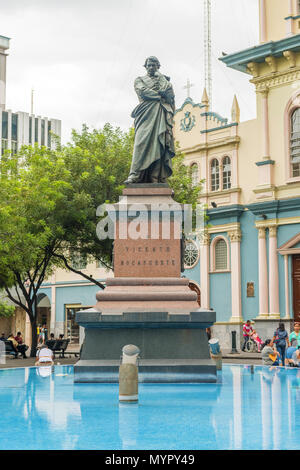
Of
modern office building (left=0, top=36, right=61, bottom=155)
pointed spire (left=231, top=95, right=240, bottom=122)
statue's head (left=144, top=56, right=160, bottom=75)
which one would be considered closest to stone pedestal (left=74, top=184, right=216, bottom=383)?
statue's head (left=144, top=56, right=160, bottom=75)

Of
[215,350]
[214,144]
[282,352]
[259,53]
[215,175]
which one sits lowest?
[282,352]

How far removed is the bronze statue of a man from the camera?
46.0 feet

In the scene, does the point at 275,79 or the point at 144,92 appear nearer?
the point at 144,92

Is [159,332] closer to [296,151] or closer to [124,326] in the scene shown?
[124,326]

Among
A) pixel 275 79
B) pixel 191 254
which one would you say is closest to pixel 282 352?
pixel 275 79

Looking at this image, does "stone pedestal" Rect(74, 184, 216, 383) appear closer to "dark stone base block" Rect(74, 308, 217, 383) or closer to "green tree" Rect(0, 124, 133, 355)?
"dark stone base block" Rect(74, 308, 217, 383)

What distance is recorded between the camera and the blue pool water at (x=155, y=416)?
6.19 meters

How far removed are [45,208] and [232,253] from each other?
14167mm

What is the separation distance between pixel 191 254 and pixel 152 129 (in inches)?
885

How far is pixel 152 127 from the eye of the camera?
14039 mm

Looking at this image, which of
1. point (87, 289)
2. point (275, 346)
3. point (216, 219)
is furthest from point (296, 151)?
point (87, 289)

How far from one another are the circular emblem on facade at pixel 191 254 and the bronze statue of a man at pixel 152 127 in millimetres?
21766

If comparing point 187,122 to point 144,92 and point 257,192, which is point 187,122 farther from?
point 144,92

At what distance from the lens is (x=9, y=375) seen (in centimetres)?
1458
